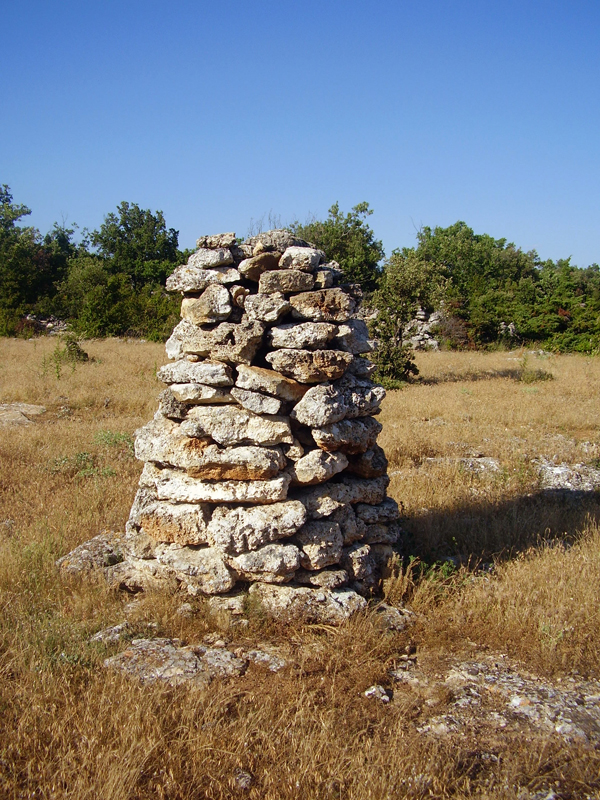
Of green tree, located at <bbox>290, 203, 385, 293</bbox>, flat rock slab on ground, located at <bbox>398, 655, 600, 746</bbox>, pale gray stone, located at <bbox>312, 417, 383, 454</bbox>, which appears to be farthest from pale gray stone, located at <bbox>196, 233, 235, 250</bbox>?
green tree, located at <bbox>290, 203, 385, 293</bbox>

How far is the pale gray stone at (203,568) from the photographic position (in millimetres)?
4156

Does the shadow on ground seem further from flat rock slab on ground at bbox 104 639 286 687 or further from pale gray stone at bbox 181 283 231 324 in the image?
pale gray stone at bbox 181 283 231 324

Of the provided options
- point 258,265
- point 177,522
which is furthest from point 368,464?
point 258,265

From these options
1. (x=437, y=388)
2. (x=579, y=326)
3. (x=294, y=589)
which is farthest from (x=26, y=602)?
(x=579, y=326)

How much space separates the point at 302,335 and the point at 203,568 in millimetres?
1879

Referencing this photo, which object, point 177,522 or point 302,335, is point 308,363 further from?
point 177,522

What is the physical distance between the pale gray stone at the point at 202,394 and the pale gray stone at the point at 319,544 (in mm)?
1153

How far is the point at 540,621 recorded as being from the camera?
13.0 ft

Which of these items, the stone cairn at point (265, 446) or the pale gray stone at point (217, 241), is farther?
the pale gray stone at point (217, 241)

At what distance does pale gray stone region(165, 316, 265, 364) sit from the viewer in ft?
14.5

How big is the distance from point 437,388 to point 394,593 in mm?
11103

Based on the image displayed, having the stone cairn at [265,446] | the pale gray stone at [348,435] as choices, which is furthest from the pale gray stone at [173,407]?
the pale gray stone at [348,435]

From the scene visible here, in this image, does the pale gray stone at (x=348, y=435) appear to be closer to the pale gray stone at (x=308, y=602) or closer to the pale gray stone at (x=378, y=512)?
the pale gray stone at (x=378, y=512)

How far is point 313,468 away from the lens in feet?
14.3
